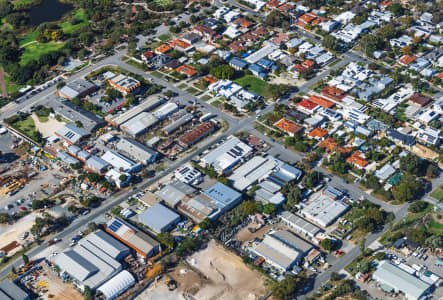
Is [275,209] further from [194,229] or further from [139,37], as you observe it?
[139,37]

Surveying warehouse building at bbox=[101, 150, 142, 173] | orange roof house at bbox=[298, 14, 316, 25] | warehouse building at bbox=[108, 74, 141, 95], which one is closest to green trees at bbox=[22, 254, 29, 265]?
warehouse building at bbox=[101, 150, 142, 173]

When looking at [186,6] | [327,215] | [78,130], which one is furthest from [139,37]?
[327,215]

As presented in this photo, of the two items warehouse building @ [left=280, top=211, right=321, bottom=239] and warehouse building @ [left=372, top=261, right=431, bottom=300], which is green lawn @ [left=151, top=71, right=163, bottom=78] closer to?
warehouse building @ [left=280, top=211, right=321, bottom=239]

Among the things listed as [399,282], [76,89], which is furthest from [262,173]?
[76,89]

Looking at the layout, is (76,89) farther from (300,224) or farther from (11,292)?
(300,224)

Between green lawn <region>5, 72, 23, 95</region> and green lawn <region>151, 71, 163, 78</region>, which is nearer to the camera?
green lawn <region>5, 72, 23, 95</region>
